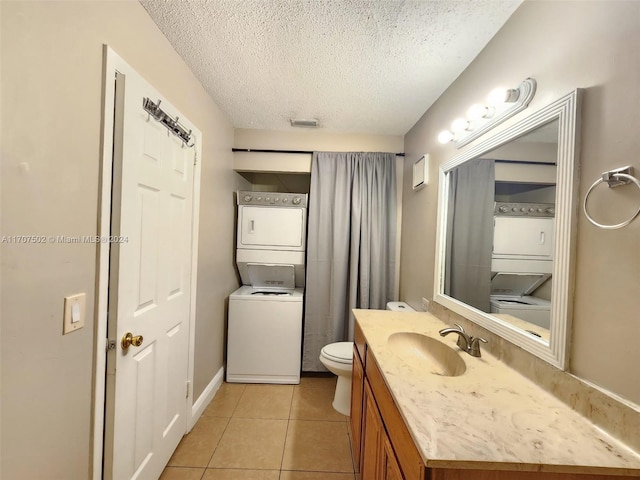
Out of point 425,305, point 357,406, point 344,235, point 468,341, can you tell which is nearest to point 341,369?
point 357,406

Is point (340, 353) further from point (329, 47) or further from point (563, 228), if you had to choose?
point (329, 47)

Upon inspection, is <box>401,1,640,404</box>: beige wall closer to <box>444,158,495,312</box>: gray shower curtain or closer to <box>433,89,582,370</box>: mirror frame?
<box>433,89,582,370</box>: mirror frame

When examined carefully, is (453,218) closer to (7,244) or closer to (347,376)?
(347,376)

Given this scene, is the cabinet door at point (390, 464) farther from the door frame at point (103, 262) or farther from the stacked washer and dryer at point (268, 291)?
the stacked washer and dryer at point (268, 291)

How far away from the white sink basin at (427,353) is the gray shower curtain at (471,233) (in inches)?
11.5

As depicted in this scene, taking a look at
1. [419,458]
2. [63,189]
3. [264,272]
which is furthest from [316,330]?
[63,189]

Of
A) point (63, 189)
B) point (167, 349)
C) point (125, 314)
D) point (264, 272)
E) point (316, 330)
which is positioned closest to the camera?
point (63, 189)

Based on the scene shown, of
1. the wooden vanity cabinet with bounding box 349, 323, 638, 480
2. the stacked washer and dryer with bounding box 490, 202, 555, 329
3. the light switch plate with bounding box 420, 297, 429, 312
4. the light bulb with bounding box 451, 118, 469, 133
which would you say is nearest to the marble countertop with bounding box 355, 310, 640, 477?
the wooden vanity cabinet with bounding box 349, 323, 638, 480

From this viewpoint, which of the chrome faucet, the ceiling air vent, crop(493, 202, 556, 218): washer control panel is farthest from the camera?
the ceiling air vent

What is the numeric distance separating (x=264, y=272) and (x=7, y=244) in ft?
6.61

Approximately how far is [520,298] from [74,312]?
5.50 feet

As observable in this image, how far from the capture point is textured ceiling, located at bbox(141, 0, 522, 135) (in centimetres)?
116

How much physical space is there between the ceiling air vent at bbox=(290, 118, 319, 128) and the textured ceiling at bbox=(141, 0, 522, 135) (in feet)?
0.65

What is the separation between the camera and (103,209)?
968 mm
